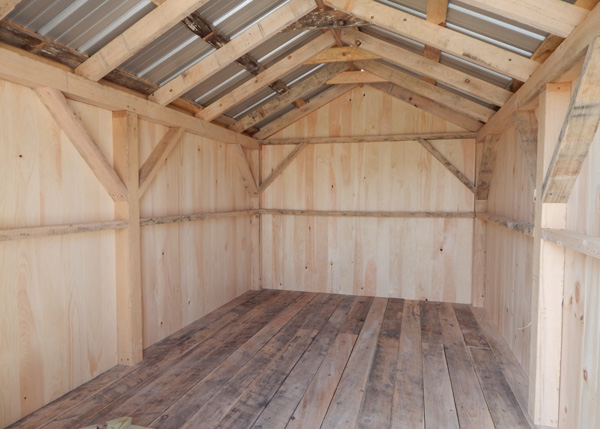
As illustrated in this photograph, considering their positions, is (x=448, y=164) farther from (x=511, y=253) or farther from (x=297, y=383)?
(x=297, y=383)

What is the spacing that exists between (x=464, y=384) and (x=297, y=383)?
4.01 feet

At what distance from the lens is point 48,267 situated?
2.46 metres

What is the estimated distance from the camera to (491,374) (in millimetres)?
2893

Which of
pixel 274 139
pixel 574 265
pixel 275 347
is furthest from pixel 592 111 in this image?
pixel 274 139

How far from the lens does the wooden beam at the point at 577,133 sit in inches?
66.9

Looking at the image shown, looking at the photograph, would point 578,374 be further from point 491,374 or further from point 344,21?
point 344,21

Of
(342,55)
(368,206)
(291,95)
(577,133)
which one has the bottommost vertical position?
(368,206)

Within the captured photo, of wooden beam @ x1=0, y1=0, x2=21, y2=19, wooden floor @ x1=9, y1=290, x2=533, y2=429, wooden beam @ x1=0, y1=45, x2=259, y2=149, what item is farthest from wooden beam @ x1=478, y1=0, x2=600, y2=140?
wooden beam @ x1=0, y1=45, x2=259, y2=149

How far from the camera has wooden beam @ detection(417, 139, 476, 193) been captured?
16.0 ft

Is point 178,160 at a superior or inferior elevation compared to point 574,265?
superior

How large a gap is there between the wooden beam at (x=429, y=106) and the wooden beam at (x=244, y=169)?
209cm

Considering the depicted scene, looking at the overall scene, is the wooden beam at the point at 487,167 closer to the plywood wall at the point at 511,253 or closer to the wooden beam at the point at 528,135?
the plywood wall at the point at 511,253

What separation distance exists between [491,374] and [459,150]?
2992 millimetres

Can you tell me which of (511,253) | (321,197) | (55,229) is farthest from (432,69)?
(55,229)
